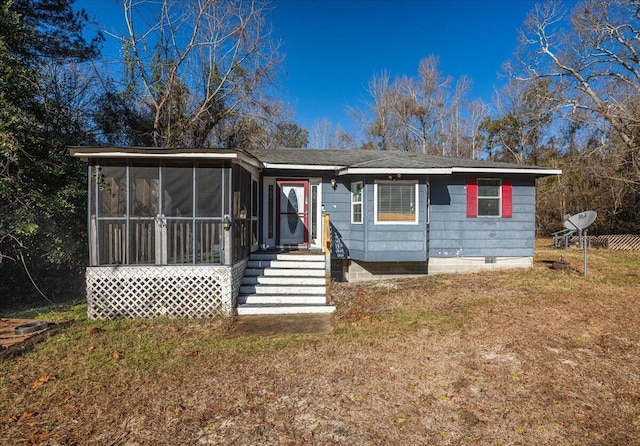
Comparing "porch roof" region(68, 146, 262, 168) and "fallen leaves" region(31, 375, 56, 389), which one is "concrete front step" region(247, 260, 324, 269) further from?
"fallen leaves" region(31, 375, 56, 389)

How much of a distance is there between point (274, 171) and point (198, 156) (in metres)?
3.31

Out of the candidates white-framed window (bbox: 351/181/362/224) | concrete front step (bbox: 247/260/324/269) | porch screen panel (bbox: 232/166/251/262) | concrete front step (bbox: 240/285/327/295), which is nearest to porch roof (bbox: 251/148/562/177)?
white-framed window (bbox: 351/181/362/224)

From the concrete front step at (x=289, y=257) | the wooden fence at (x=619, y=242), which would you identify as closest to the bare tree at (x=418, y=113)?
the wooden fence at (x=619, y=242)

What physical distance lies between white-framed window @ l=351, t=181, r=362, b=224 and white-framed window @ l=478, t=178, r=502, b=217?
370cm

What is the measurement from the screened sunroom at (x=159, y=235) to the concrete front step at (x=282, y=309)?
29 centimetres

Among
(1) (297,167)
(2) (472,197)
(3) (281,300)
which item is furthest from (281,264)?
(2) (472,197)

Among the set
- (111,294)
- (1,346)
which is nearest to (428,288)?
(111,294)

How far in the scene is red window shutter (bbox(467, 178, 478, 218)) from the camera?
10.3 m

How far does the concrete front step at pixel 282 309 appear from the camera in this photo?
22.9 feet

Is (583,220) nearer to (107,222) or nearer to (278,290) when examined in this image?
(278,290)

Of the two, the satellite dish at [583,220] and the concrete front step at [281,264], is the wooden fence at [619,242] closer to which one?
the satellite dish at [583,220]

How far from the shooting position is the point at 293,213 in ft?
33.3

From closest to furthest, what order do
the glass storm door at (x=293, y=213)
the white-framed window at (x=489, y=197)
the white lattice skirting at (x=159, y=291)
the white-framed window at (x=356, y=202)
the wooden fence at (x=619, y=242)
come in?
the white lattice skirting at (x=159, y=291), the white-framed window at (x=356, y=202), the glass storm door at (x=293, y=213), the white-framed window at (x=489, y=197), the wooden fence at (x=619, y=242)

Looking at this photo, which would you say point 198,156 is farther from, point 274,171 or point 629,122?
point 629,122
